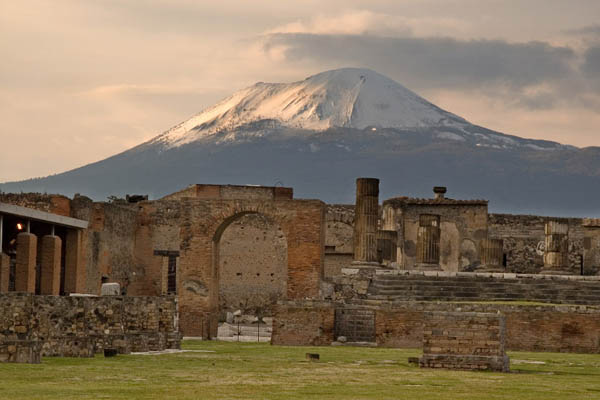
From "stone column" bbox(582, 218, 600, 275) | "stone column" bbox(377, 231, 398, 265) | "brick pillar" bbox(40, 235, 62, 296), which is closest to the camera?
"brick pillar" bbox(40, 235, 62, 296)

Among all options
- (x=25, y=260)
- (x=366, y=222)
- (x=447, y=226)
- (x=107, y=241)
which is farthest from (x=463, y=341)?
(x=447, y=226)

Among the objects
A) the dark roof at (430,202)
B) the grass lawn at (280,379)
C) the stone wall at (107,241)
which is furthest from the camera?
the dark roof at (430,202)

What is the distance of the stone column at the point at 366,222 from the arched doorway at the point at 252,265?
14689 mm

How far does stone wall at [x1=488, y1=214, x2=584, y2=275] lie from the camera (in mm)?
58969

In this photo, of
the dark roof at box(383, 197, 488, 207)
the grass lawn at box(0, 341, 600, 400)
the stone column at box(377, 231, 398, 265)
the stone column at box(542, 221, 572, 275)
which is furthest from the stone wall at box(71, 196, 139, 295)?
the grass lawn at box(0, 341, 600, 400)

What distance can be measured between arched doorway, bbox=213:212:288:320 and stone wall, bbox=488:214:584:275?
10073mm

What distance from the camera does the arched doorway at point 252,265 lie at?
54.2m

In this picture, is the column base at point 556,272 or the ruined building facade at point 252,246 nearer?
the ruined building facade at point 252,246

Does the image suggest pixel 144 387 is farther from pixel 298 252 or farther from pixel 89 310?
pixel 298 252

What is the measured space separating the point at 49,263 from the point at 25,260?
206 centimetres

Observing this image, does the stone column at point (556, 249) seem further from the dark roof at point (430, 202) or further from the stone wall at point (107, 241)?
the stone wall at point (107, 241)

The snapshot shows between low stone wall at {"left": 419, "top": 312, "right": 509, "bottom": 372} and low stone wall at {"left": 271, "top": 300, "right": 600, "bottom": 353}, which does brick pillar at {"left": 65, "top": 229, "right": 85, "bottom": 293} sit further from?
low stone wall at {"left": 419, "top": 312, "right": 509, "bottom": 372}

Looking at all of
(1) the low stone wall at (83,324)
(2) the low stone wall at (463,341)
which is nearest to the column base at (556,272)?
(1) the low stone wall at (83,324)

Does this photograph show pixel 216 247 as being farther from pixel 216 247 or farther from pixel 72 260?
pixel 72 260
